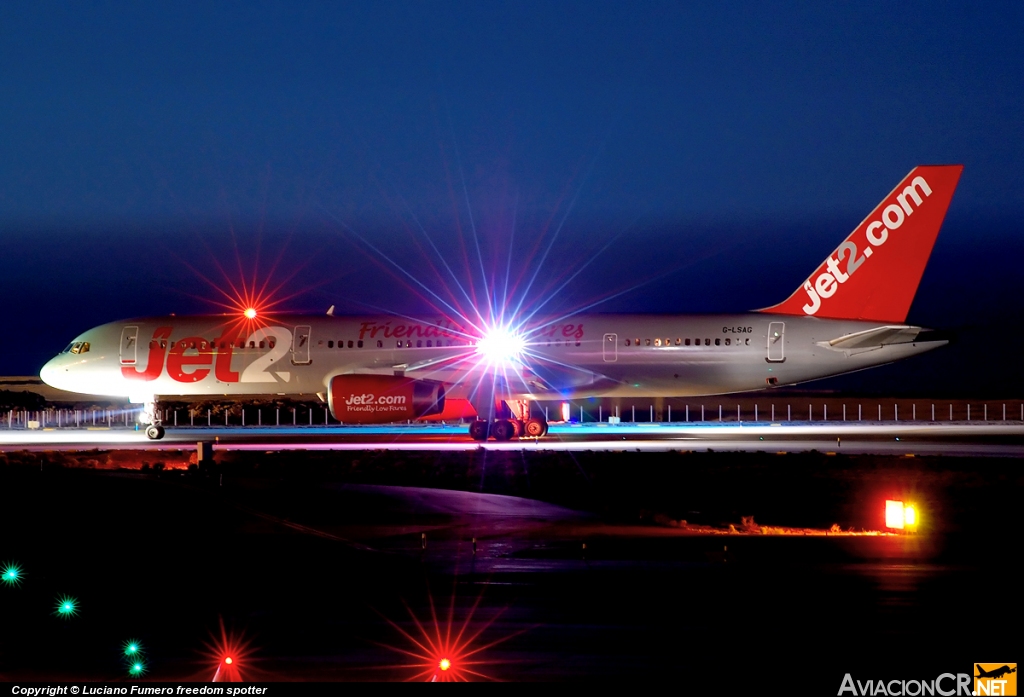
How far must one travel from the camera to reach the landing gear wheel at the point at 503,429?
33531 mm

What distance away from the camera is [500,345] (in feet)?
113

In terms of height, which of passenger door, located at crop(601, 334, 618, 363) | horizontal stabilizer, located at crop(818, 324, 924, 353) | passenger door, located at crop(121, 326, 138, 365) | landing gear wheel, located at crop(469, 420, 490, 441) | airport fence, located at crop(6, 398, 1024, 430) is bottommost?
landing gear wheel, located at crop(469, 420, 490, 441)

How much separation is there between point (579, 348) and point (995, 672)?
88.5 ft

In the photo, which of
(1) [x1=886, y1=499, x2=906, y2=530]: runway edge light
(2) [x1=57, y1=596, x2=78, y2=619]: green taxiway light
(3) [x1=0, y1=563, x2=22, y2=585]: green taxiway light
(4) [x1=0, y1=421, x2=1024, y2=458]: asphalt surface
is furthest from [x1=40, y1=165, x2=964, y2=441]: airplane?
(2) [x1=57, y1=596, x2=78, y2=619]: green taxiway light

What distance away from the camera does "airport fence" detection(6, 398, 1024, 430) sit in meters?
54.4

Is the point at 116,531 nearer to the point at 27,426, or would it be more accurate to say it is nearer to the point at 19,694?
the point at 19,694

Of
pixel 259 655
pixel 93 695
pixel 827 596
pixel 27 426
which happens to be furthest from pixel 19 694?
pixel 27 426

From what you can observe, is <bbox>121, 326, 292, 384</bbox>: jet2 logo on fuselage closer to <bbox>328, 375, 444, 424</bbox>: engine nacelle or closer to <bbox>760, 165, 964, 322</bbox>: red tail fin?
<bbox>328, 375, 444, 424</bbox>: engine nacelle

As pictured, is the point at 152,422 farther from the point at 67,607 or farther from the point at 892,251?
the point at 67,607

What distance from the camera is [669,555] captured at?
495 inches

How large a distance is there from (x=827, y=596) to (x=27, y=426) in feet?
157

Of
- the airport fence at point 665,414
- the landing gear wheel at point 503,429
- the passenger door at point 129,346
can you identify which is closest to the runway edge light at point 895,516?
the landing gear wheel at point 503,429

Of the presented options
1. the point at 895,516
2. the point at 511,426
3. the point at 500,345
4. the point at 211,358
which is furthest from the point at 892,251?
the point at 211,358

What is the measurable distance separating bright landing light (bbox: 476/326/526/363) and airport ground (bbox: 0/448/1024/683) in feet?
42.3
